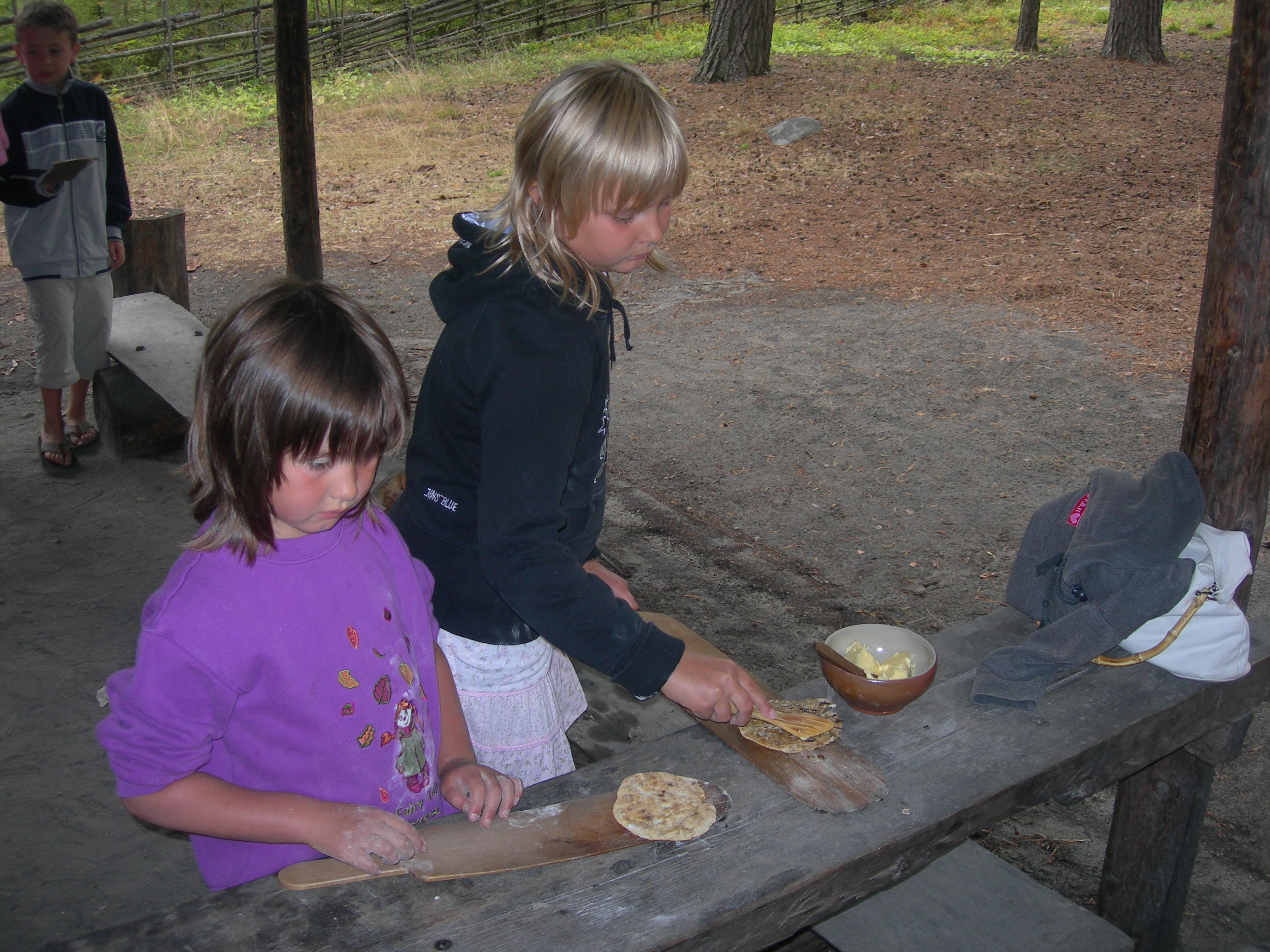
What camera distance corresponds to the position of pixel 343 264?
8727mm

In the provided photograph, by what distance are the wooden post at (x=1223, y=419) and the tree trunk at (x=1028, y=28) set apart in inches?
621

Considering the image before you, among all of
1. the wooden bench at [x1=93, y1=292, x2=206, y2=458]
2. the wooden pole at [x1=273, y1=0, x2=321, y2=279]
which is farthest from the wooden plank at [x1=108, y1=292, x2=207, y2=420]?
the wooden pole at [x1=273, y1=0, x2=321, y2=279]

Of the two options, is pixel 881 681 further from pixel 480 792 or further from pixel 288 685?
pixel 288 685

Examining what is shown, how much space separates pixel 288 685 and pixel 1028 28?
1762 centimetres

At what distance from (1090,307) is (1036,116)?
19.9 feet

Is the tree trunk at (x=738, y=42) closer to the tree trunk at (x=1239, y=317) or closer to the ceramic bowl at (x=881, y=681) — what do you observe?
the tree trunk at (x=1239, y=317)

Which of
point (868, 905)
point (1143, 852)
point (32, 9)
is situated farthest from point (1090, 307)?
point (32, 9)

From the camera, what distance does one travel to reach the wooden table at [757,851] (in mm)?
1271

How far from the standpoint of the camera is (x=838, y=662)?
5.61ft

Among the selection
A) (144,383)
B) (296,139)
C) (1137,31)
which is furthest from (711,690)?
(1137,31)

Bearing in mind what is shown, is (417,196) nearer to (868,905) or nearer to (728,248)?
(728,248)

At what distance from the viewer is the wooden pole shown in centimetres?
478

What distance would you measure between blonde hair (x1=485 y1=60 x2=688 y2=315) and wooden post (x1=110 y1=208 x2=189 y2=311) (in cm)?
478

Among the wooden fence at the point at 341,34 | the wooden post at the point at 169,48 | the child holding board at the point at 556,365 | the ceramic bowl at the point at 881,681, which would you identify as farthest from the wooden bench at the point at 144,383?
the wooden post at the point at 169,48
